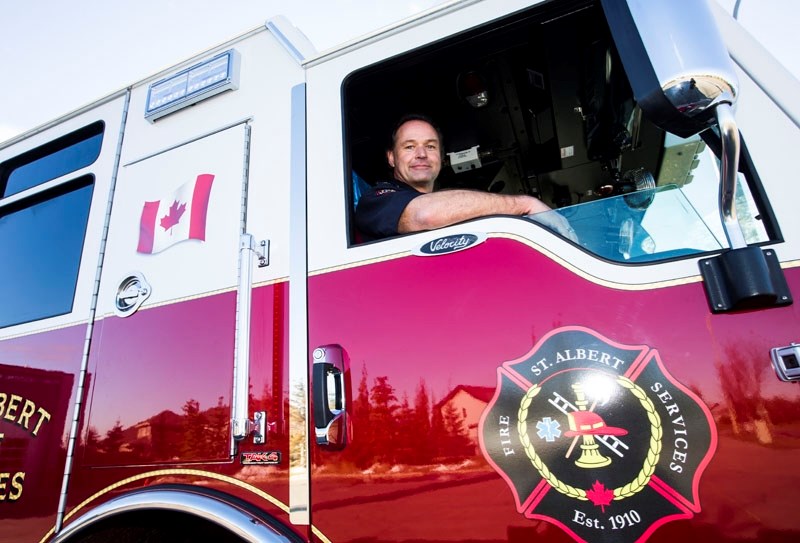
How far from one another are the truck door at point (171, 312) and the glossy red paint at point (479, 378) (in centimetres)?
39

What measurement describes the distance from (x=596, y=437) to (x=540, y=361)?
22 centimetres

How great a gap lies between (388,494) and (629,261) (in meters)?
0.90

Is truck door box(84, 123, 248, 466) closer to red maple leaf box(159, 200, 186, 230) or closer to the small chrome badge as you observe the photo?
red maple leaf box(159, 200, 186, 230)

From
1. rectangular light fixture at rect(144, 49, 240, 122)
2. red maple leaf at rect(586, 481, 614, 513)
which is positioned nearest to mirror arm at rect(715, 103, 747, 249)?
red maple leaf at rect(586, 481, 614, 513)

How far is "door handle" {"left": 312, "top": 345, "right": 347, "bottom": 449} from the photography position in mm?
1291

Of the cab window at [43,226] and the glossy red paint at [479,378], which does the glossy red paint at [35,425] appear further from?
the glossy red paint at [479,378]

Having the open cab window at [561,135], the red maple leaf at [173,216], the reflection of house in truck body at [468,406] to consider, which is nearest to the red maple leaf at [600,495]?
the reflection of house in truck body at [468,406]

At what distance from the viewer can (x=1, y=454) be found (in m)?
1.84

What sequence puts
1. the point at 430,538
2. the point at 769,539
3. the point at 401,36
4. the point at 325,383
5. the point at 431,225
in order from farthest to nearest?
the point at 401,36 → the point at 431,225 → the point at 325,383 → the point at 430,538 → the point at 769,539

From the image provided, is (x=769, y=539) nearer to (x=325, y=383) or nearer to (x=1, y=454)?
(x=325, y=383)

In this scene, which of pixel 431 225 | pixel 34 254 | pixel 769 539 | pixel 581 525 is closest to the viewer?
pixel 769 539

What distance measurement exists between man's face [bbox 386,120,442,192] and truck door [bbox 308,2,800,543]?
18.5 inches

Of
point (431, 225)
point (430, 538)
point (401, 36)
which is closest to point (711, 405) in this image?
point (430, 538)

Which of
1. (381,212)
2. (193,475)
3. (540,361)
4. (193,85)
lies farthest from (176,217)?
(540,361)
